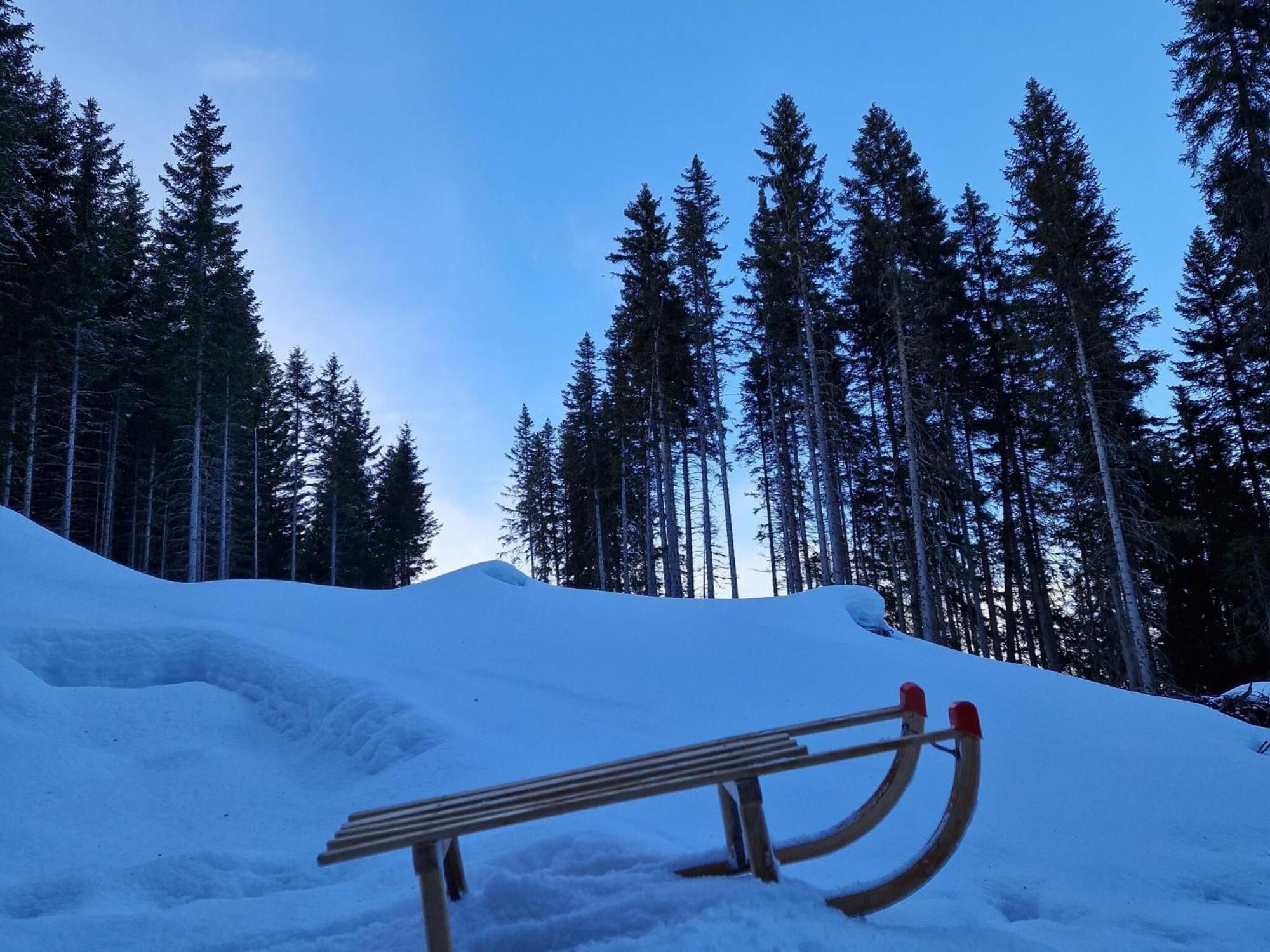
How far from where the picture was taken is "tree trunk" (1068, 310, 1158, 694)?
14.9 metres

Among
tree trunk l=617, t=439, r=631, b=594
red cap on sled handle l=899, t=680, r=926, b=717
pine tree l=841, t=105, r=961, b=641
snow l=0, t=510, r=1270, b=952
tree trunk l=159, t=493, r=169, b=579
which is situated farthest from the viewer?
tree trunk l=617, t=439, r=631, b=594

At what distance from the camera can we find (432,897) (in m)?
2.24

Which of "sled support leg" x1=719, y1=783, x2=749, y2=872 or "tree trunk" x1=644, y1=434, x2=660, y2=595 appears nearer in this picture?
"sled support leg" x1=719, y1=783, x2=749, y2=872

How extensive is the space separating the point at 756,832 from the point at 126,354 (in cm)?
3110

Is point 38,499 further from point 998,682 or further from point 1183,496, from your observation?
point 1183,496

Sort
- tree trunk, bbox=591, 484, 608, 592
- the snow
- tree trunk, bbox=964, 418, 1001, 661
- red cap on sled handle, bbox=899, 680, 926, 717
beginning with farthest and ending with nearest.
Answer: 1. tree trunk, bbox=591, 484, 608, 592
2. tree trunk, bbox=964, 418, 1001, 661
3. red cap on sled handle, bbox=899, 680, 926, 717
4. the snow

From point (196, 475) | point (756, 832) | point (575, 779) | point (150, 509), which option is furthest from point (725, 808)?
point (150, 509)

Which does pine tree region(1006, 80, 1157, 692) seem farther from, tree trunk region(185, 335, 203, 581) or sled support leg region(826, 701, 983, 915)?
tree trunk region(185, 335, 203, 581)

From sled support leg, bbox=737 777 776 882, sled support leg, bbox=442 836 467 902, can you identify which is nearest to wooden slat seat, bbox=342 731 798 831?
sled support leg, bbox=737 777 776 882

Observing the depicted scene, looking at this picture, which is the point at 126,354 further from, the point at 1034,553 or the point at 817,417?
the point at 1034,553

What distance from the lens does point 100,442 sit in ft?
92.8

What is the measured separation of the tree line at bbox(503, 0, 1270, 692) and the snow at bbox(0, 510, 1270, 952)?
37.3ft

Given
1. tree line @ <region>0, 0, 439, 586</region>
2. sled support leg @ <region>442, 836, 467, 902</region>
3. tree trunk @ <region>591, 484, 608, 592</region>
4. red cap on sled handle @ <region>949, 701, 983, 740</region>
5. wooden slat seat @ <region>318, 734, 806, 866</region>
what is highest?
tree line @ <region>0, 0, 439, 586</region>

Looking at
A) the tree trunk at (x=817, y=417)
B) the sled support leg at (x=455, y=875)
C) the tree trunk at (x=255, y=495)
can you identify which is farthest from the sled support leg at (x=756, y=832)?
the tree trunk at (x=255, y=495)
